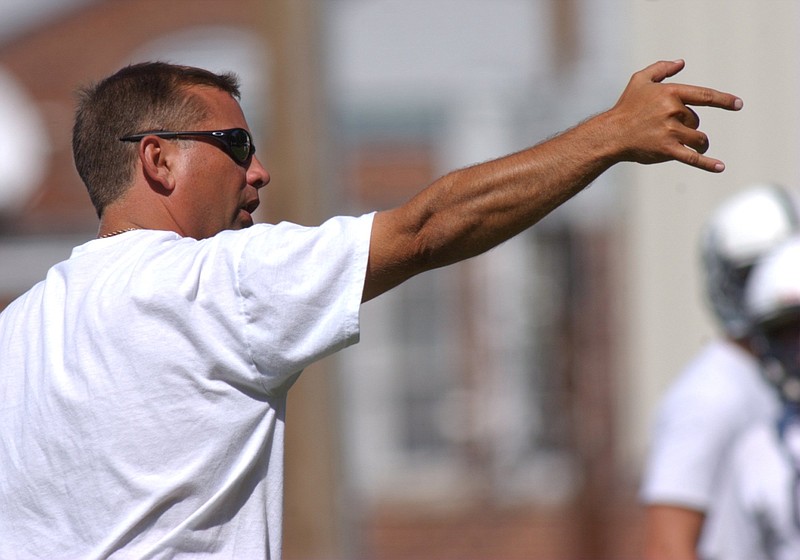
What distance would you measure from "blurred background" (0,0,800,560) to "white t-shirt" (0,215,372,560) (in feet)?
14.5

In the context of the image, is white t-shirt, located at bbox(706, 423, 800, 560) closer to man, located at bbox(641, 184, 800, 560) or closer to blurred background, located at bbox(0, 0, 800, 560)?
man, located at bbox(641, 184, 800, 560)

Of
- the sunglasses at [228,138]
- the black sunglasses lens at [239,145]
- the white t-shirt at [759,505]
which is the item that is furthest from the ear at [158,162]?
the white t-shirt at [759,505]

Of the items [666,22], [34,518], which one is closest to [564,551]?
[666,22]

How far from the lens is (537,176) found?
7.72 ft

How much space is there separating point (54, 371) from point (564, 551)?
1189cm

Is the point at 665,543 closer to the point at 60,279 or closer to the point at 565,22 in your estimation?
the point at 60,279

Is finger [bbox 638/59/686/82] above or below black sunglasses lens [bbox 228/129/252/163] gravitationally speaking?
above

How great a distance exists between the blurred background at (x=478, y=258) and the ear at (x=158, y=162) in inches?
168

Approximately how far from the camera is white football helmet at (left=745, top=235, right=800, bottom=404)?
4.07 meters

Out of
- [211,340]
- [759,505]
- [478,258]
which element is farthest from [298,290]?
[478,258]

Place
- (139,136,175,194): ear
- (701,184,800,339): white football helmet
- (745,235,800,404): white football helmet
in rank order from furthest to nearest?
1. (701,184,800,339): white football helmet
2. (745,235,800,404): white football helmet
3. (139,136,175,194): ear

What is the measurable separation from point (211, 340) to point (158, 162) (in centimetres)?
44

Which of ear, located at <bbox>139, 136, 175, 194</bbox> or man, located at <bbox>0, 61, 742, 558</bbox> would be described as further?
ear, located at <bbox>139, 136, 175, 194</bbox>

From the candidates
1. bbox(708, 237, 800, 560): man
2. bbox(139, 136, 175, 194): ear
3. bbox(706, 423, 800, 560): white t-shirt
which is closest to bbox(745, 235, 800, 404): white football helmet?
bbox(708, 237, 800, 560): man
